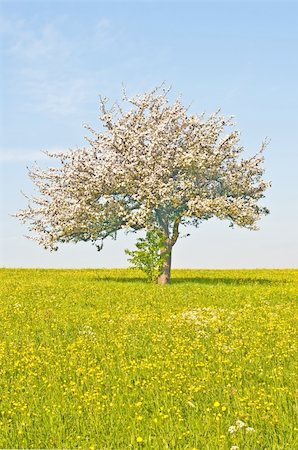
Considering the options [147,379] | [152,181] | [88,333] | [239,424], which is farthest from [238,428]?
[152,181]

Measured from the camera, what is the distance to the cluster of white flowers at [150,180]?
3472 centimetres

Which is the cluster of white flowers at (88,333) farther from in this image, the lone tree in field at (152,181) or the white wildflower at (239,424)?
the lone tree in field at (152,181)

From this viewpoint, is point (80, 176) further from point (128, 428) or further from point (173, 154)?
point (128, 428)

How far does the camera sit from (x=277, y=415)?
8992 millimetres

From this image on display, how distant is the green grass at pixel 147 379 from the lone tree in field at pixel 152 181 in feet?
47.3

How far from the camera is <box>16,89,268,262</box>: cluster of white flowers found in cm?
3472

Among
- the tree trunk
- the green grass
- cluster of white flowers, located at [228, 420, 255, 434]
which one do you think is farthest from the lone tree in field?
cluster of white flowers, located at [228, 420, 255, 434]

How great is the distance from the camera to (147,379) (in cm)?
1121

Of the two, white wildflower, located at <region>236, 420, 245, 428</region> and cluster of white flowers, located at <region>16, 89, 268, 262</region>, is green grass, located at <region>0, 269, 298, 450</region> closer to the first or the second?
white wildflower, located at <region>236, 420, 245, 428</region>

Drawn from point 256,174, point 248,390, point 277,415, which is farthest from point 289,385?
point 256,174

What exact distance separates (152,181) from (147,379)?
76.6 feet

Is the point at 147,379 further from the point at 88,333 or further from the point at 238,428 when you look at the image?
the point at 88,333

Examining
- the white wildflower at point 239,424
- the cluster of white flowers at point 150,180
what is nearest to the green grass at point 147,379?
the white wildflower at point 239,424

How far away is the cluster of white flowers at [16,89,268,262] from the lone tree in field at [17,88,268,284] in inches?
2.4
